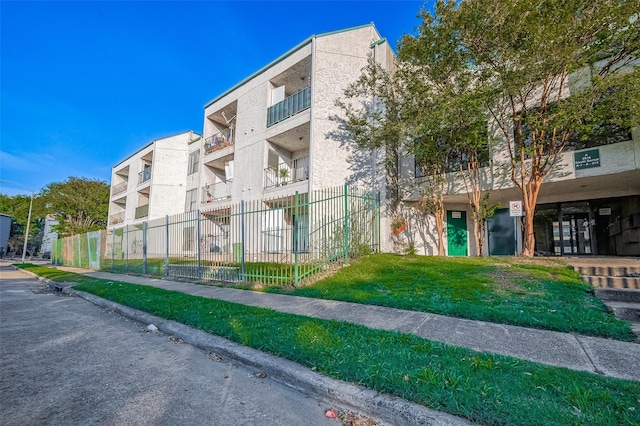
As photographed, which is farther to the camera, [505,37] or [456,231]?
[456,231]

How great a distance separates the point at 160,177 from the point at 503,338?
27.4m

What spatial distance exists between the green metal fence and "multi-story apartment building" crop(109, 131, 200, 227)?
508 inches

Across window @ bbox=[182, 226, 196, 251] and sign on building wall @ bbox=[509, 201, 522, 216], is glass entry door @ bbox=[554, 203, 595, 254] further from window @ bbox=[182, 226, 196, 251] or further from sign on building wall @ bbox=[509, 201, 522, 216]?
window @ bbox=[182, 226, 196, 251]

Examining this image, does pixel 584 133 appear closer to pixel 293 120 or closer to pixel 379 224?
pixel 379 224

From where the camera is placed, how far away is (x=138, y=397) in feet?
9.14

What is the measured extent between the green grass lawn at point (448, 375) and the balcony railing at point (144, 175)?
26752 mm

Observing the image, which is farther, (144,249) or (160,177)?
(160,177)

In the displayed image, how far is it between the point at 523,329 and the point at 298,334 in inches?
119

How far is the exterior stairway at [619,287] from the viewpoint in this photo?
477cm

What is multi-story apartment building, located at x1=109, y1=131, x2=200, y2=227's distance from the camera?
2581 centimetres

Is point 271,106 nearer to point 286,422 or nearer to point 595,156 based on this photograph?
point 595,156

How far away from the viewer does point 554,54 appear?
8.23m

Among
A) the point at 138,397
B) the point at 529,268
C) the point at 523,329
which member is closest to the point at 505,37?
the point at 529,268

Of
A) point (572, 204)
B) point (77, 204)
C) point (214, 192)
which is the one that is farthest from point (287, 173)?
point (77, 204)
